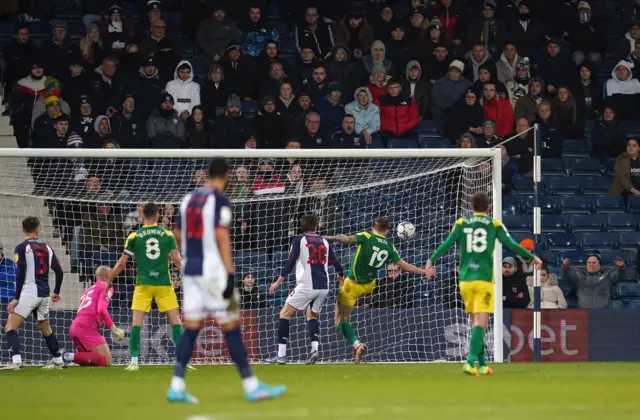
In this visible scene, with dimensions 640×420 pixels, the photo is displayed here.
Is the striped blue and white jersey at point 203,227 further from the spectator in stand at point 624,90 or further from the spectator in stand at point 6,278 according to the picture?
the spectator in stand at point 624,90

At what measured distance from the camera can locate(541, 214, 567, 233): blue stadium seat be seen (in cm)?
2145

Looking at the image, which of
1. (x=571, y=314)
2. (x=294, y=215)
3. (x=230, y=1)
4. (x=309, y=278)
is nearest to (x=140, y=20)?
(x=230, y=1)

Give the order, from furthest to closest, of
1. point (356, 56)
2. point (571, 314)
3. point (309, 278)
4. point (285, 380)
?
point (356, 56)
point (571, 314)
point (309, 278)
point (285, 380)

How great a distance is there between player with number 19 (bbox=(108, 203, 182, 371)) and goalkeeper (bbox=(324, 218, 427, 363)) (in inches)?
107

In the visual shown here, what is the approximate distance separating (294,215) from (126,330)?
3.11m

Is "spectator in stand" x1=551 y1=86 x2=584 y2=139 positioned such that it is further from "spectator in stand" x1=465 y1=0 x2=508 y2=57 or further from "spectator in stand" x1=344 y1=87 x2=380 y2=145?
"spectator in stand" x1=344 y1=87 x2=380 y2=145

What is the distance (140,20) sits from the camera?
75.0ft

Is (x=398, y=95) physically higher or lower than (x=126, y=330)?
higher

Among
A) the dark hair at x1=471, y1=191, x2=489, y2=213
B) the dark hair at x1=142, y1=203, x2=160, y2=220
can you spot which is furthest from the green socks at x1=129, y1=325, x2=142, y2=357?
the dark hair at x1=471, y1=191, x2=489, y2=213

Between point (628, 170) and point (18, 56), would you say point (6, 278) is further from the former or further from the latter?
point (628, 170)

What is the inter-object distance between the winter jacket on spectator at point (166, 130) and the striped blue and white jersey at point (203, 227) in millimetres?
10665

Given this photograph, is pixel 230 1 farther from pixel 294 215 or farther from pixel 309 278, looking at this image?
pixel 309 278

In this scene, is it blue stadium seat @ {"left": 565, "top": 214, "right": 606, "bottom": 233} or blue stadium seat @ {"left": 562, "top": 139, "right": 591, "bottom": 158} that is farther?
blue stadium seat @ {"left": 562, "top": 139, "right": 591, "bottom": 158}

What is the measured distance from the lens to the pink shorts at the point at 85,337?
15977mm
